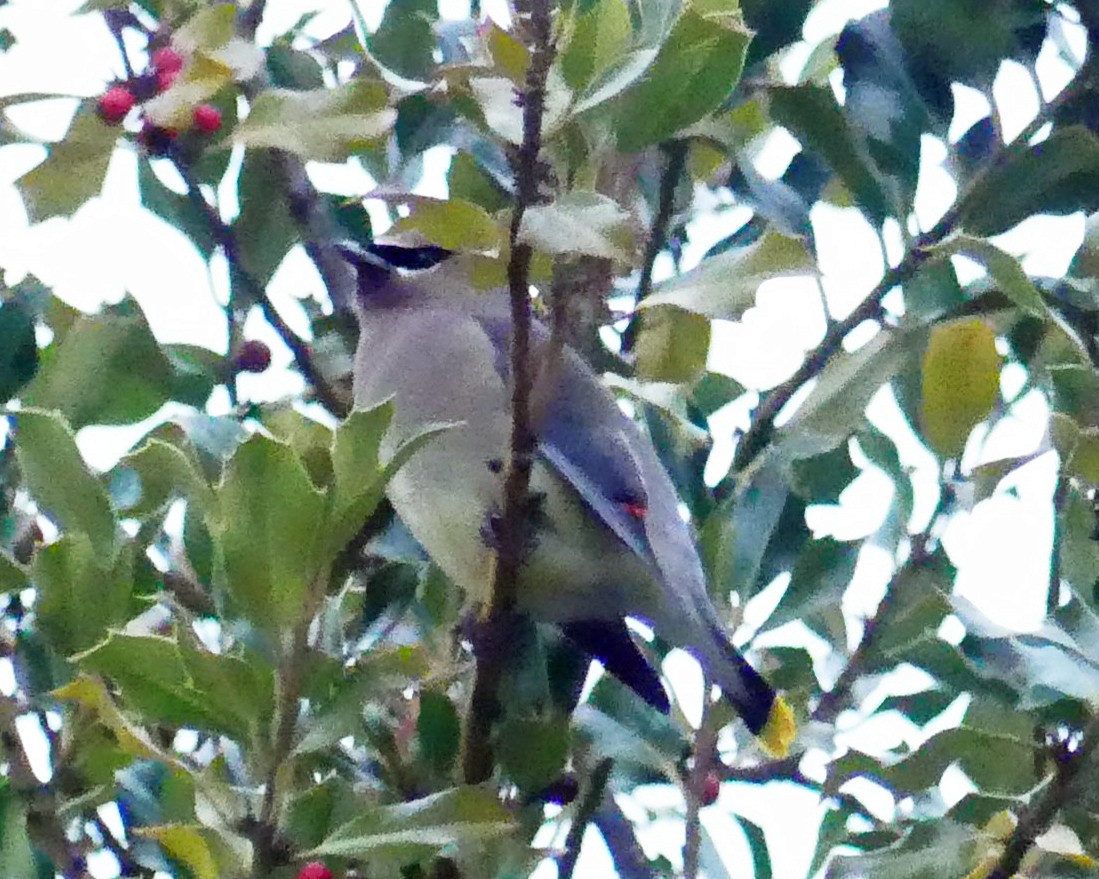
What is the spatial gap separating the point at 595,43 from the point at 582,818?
56cm

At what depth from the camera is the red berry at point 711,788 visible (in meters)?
1.47

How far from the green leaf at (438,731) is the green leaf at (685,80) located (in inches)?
17.4

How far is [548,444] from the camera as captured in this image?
1754 millimetres

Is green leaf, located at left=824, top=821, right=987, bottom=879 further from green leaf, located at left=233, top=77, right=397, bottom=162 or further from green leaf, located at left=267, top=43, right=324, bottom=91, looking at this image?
green leaf, located at left=267, top=43, right=324, bottom=91

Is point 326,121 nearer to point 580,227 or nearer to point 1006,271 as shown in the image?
point 580,227

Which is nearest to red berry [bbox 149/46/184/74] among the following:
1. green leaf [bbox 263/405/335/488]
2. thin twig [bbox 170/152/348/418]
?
thin twig [bbox 170/152/348/418]

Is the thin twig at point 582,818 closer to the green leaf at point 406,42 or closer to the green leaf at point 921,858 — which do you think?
the green leaf at point 921,858

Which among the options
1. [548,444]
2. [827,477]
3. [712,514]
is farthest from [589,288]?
[548,444]

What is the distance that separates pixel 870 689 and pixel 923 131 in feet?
1.69

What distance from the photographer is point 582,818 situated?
1.28 m

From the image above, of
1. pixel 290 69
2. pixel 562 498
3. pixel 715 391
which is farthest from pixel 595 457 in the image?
pixel 290 69

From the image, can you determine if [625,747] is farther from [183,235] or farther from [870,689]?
[183,235]

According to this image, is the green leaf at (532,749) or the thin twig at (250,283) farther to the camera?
the thin twig at (250,283)

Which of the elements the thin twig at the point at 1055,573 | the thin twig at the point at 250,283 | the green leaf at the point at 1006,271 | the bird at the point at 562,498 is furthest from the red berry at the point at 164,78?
the thin twig at the point at 1055,573
